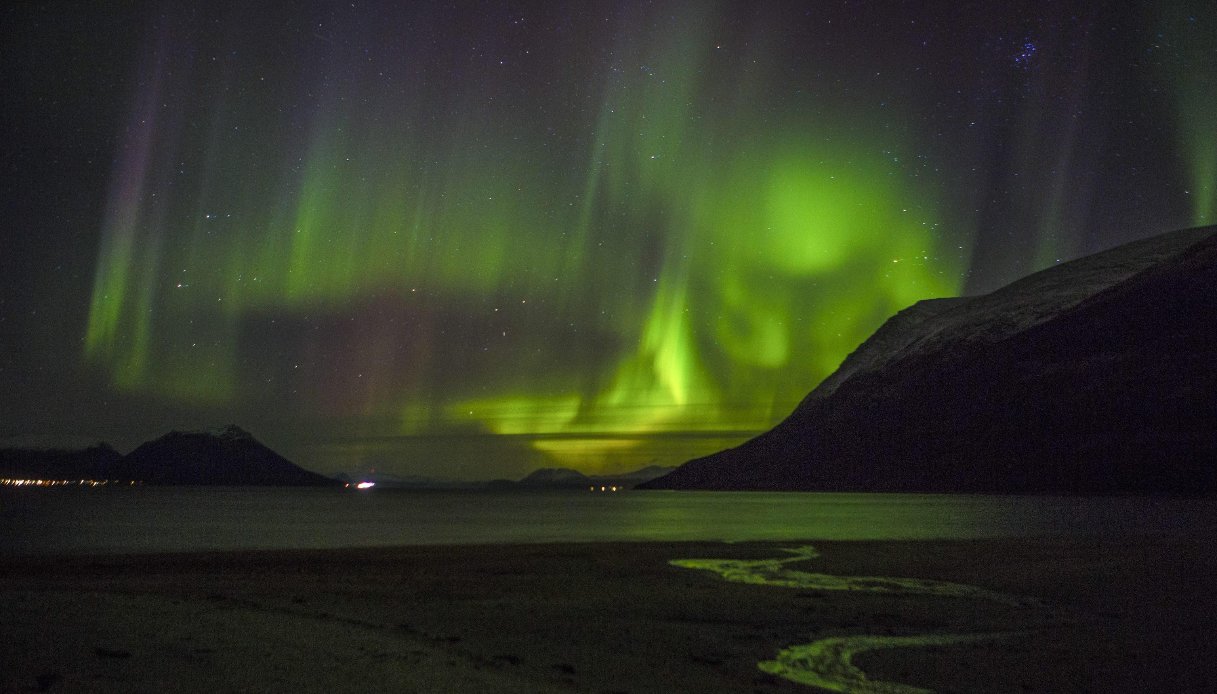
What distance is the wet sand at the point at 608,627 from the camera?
11359 millimetres

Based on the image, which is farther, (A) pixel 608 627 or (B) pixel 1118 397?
(B) pixel 1118 397

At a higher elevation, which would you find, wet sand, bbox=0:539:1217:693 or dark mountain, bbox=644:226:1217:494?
dark mountain, bbox=644:226:1217:494

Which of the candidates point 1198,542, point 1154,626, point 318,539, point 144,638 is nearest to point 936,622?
point 1154,626

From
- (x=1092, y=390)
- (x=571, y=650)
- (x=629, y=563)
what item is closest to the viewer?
(x=571, y=650)

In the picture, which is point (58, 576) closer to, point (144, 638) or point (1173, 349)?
point (144, 638)

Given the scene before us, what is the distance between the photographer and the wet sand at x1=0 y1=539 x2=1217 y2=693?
37.3ft

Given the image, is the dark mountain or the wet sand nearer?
the wet sand

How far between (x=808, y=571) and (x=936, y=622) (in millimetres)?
10267

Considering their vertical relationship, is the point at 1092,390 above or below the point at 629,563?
above

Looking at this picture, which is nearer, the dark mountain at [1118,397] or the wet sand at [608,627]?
the wet sand at [608,627]

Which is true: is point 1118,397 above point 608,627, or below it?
above

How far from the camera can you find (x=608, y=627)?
15.9 metres

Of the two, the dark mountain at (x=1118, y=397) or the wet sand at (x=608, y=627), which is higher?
the dark mountain at (x=1118, y=397)

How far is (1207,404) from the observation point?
15612cm
